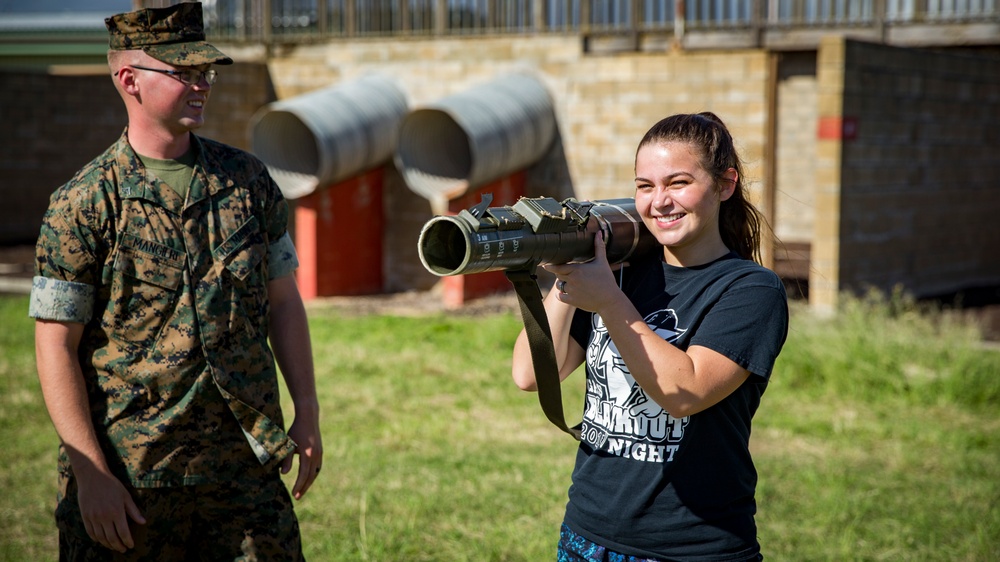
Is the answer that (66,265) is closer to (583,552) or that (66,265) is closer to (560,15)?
(583,552)

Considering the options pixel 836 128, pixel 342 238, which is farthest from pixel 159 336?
pixel 342 238

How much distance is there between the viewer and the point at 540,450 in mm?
5715

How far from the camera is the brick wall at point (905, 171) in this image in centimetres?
880

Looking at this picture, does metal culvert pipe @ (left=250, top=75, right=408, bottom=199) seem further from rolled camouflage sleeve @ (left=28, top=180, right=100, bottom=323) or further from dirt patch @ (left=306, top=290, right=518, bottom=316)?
rolled camouflage sleeve @ (left=28, top=180, right=100, bottom=323)

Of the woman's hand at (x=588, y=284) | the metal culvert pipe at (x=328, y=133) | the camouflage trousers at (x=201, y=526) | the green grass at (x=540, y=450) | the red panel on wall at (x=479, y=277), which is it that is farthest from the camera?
the metal culvert pipe at (x=328, y=133)

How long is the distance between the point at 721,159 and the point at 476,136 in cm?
775

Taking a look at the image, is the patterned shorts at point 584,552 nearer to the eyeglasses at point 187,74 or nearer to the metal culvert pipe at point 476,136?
the eyeglasses at point 187,74

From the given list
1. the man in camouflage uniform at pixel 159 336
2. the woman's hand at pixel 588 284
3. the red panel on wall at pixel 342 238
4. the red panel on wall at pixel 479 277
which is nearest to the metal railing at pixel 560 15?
the red panel on wall at pixel 479 277

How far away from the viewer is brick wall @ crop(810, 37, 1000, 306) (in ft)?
28.9

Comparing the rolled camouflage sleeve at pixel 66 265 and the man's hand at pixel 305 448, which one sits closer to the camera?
the rolled camouflage sleeve at pixel 66 265

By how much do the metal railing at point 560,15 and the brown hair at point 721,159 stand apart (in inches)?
338

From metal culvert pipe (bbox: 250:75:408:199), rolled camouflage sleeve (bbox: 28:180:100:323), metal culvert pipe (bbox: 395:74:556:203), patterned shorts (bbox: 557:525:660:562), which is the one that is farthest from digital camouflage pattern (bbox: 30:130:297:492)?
metal culvert pipe (bbox: 250:75:408:199)

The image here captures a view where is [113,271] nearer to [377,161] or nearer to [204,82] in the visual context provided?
[204,82]

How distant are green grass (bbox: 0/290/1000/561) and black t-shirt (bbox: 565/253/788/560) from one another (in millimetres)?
1996
